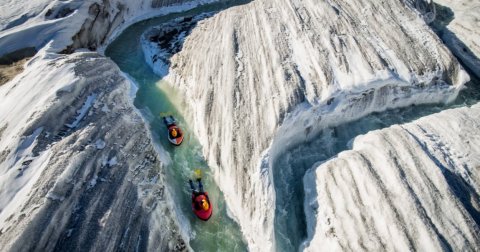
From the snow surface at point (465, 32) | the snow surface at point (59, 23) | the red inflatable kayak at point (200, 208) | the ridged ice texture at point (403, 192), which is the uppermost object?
the snow surface at point (59, 23)

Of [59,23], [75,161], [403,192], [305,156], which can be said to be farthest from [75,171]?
[59,23]

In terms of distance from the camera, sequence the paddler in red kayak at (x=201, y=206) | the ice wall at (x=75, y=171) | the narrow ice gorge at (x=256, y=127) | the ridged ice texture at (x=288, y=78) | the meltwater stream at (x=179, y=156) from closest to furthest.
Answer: the ice wall at (x=75, y=171)
the narrow ice gorge at (x=256, y=127)
the meltwater stream at (x=179, y=156)
the paddler in red kayak at (x=201, y=206)
the ridged ice texture at (x=288, y=78)

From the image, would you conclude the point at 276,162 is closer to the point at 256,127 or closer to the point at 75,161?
the point at 256,127

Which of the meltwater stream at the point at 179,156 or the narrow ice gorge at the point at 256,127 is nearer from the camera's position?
the narrow ice gorge at the point at 256,127

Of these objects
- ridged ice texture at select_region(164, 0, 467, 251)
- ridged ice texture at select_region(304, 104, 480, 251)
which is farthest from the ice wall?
ridged ice texture at select_region(304, 104, 480, 251)

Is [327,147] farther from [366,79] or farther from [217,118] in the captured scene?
[217,118]

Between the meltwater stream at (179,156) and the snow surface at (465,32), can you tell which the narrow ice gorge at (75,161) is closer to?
the meltwater stream at (179,156)

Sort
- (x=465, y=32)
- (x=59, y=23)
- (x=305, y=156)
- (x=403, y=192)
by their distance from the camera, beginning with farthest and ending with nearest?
(x=59, y=23), (x=465, y=32), (x=305, y=156), (x=403, y=192)

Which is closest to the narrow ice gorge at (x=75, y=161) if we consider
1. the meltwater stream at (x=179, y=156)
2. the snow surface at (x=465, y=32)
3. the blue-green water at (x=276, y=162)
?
the meltwater stream at (x=179, y=156)

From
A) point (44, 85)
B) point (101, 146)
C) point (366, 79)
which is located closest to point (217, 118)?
point (101, 146)
